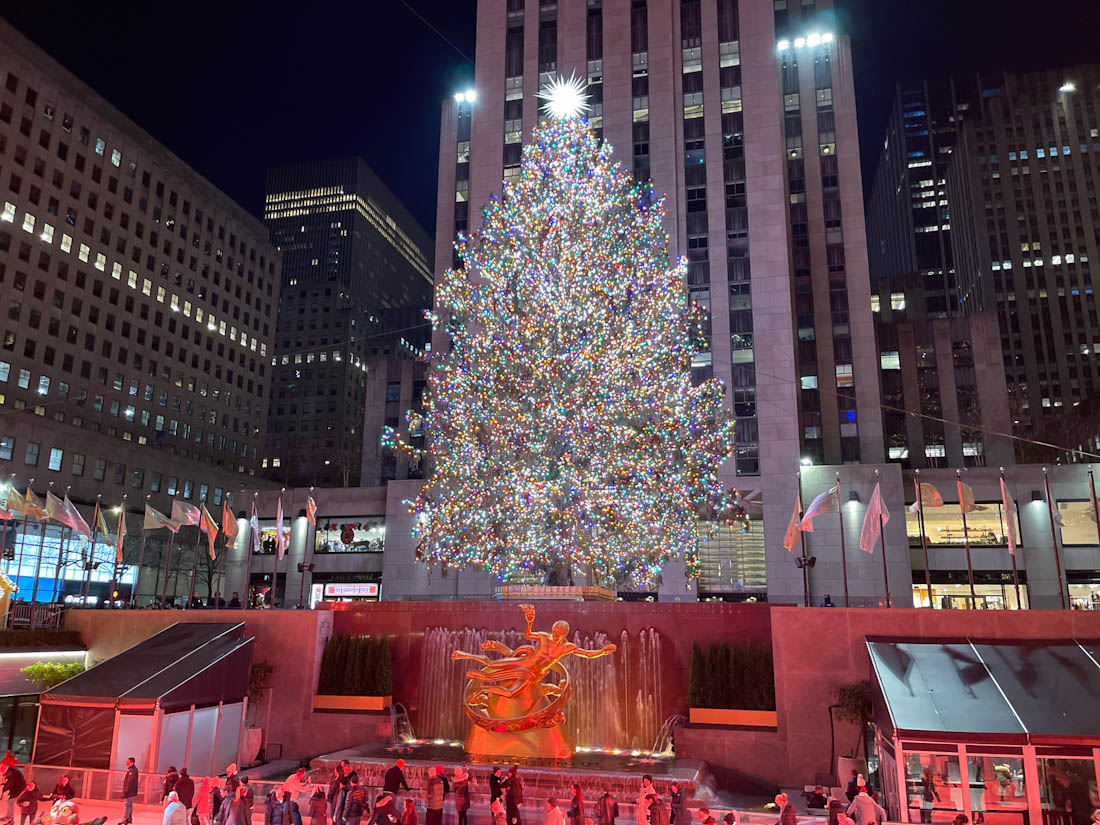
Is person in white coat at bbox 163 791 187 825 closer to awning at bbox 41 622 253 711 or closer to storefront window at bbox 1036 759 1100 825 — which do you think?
awning at bbox 41 622 253 711

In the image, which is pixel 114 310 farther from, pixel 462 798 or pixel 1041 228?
pixel 1041 228

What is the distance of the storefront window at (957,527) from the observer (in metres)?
49.5

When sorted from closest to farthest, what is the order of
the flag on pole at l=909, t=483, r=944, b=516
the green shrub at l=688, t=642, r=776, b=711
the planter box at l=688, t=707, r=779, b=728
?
1. the planter box at l=688, t=707, r=779, b=728
2. the green shrub at l=688, t=642, r=776, b=711
3. the flag on pole at l=909, t=483, r=944, b=516

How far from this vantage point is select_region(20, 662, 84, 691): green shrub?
90.0ft

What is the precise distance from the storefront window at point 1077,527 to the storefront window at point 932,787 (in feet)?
118

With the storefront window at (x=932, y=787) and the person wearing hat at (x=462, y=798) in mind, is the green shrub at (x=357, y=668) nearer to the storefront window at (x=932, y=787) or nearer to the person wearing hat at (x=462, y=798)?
the person wearing hat at (x=462, y=798)

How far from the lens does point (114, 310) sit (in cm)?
8862

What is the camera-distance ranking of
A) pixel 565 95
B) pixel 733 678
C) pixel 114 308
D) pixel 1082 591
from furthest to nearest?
1. pixel 114 308
2. pixel 565 95
3. pixel 1082 591
4. pixel 733 678

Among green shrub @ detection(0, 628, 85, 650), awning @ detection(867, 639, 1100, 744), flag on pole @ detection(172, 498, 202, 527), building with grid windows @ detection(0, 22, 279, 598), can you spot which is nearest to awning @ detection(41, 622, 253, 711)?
green shrub @ detection(0, 628, 85, 650)

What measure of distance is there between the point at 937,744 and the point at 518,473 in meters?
17.2

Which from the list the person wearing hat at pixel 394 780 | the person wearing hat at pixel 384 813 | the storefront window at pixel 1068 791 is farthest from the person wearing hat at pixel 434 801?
the storefront window at pixel 1068 791

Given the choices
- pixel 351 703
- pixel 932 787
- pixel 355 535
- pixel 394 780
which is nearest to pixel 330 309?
pixel 355 535

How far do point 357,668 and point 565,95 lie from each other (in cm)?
4246

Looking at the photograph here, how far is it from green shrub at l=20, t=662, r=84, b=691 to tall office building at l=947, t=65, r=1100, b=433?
12575cm
